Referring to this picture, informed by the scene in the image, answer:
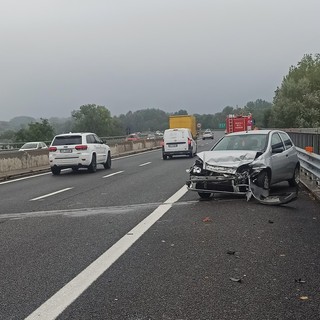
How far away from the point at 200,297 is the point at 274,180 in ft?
23.2

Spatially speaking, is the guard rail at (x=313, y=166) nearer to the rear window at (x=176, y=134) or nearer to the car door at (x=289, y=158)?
the car door at (x=289, y=158)

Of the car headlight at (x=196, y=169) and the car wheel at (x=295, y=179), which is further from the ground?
the car headlight at (x=196, y=169)

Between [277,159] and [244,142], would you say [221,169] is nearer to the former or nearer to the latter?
[244,142]

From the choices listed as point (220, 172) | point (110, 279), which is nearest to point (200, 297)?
point (110, 279)

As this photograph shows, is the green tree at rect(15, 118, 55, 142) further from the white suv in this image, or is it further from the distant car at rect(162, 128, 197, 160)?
the white suv

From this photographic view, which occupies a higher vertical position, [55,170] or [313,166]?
[313,166]

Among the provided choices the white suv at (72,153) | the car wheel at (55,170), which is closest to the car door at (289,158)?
the white suv at (72,153)

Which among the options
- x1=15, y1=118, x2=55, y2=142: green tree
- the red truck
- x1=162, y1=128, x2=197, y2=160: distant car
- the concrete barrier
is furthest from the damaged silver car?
x1=15, y1=118, x2=55, y2=142: green tree

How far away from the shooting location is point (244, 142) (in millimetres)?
11289

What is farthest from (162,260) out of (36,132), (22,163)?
(36,132)

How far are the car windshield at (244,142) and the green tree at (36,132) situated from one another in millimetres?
61020

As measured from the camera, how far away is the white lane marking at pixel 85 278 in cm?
413

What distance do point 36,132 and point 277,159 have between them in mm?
67274

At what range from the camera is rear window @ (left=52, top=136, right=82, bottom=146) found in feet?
65.9
